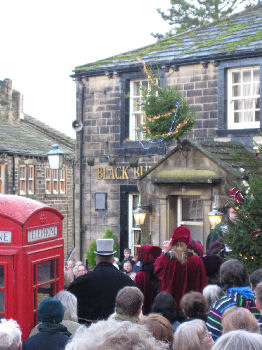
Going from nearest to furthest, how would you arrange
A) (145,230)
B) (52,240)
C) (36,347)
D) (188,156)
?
(36,347), (52,240), (188,156), (145,230)

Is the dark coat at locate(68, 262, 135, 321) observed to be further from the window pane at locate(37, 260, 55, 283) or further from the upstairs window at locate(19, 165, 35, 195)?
the upstairs window at locate(19, 165, 35, 195)

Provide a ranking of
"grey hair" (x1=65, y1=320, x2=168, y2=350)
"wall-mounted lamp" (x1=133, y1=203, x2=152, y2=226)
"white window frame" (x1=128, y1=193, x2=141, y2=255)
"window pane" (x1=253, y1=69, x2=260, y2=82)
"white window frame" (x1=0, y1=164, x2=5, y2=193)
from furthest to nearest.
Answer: "white window frame" (x1=0, y1=164, x2=5, y2=193) → "white window frame" (x1=128, y1=193, x2=141, y2=255) → "window pane" (x1=253, y1=69, x2=260, y2=82) → "wall-mounted lamp" (x1=133, y1=203, x2=152, y2=226) → "grey hair" (x1=65, y1=320, x2=168, y2=350)

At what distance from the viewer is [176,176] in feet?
45.3

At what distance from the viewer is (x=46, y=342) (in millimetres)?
4875

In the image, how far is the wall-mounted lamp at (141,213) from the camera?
1447cm

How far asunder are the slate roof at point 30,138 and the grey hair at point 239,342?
2197 centimetres

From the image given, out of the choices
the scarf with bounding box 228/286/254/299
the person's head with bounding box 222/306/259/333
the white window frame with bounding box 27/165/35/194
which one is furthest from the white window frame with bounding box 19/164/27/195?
the person's head with bounding box 222/306/259/333

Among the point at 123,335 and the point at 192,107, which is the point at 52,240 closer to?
the point at 123,335

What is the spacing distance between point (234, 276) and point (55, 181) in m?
23.7

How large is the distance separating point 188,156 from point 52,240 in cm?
718

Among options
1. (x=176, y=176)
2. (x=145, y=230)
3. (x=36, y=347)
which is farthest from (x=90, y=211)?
(x=36, y=347)

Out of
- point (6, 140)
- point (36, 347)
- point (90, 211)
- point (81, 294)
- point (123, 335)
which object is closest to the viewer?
point (123, 335)

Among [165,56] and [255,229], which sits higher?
[165,56]

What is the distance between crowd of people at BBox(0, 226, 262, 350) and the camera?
301 centimetres
